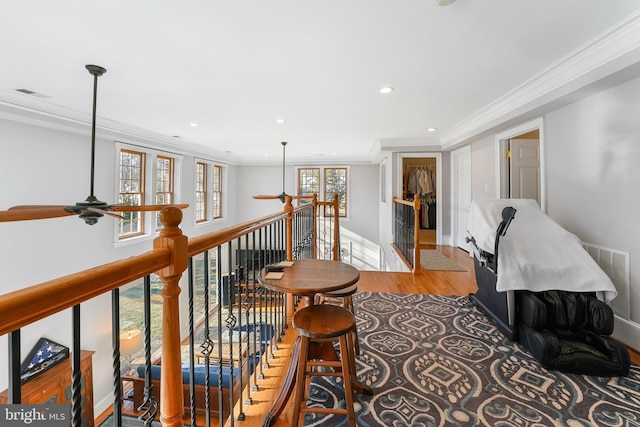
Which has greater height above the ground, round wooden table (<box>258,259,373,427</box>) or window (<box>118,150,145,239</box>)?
window (<box>118,150,145,239</box>)

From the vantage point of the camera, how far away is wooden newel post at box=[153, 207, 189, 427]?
0.83 meters

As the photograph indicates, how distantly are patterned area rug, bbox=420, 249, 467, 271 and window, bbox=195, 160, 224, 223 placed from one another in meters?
5.55

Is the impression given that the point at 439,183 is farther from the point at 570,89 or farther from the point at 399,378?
the point at 399,378

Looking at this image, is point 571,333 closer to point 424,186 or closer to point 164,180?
point 424,186

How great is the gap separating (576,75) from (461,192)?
3308 mm

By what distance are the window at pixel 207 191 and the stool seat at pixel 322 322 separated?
647cm

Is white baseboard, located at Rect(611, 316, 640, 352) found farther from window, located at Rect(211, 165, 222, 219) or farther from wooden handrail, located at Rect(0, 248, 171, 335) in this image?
window, located at Rect(211, 165, 222, 219)

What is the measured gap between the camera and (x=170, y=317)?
86 centimetres

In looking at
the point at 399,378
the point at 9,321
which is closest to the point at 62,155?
the point at 9,321

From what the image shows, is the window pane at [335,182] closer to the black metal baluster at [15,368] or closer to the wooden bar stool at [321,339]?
the wooden bar stool at [321,339]

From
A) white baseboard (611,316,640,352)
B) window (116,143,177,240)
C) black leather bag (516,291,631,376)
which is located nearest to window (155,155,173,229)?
window (116,143,177,240)

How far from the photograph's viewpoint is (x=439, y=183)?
6.05 metres

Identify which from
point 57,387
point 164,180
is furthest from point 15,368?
point 164,180

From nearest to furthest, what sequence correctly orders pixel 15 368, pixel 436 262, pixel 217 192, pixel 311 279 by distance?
pixel 15 368, pixel 311 279, pixel 436 262, pixel 217 192
